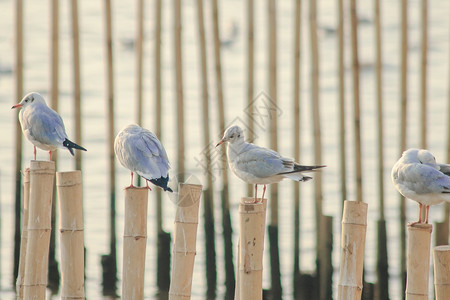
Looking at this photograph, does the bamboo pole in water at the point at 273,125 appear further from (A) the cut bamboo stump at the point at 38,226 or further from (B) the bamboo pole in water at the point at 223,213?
(A) the cut bamboo stump at the point at 38,226

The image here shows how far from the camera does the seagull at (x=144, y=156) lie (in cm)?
858

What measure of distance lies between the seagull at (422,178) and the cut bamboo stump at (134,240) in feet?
7.66

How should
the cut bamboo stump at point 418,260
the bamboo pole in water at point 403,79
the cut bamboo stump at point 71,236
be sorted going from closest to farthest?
1. the cut bamboo stump at point 418,260
2. the cut bamboo stump at point 71,236
3. the bamboo pole in water at point 403,79

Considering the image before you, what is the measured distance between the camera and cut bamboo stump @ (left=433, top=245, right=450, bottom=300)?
7.76 m

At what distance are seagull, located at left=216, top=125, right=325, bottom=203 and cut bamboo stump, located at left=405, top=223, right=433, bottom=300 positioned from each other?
4.06ft

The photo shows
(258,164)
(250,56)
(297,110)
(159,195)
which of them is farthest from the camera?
(159,195)

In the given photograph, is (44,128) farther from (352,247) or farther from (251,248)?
(352,247)

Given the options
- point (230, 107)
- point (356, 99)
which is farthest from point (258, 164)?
point (230, 107)

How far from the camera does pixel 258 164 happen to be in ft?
29.4

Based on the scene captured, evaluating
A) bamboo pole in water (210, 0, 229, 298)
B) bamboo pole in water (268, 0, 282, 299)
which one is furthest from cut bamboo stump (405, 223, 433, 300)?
bamboo pole in water (210, 0, 229, 298)

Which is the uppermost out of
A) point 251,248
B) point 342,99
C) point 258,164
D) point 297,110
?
point 342,99

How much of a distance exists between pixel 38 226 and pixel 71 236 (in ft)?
1.05

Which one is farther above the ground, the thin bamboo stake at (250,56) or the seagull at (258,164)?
the thin bamboo stake at (250,56)

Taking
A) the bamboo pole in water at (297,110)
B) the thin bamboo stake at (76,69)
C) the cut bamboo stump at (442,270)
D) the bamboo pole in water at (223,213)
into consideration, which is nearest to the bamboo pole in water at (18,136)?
the thin bamboo stake at (76,69)
